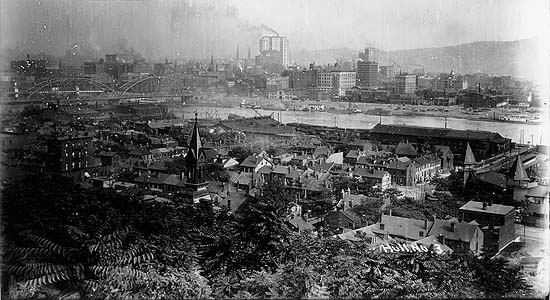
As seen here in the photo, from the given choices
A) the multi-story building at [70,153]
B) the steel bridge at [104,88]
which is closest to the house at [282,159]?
the steel bridge at [104,88]

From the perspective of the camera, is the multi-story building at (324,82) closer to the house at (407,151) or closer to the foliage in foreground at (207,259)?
the house at (407,151)

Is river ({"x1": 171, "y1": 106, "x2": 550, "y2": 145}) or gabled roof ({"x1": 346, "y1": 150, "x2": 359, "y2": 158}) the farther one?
gabled roof ({"x1": 346, "y1": 150, "x2": 359, "y2": 158})

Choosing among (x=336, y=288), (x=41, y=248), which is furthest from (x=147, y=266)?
(x=336, y=288)

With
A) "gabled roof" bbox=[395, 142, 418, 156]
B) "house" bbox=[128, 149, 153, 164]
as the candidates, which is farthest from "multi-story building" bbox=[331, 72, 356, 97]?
"house" bbox=[128, 149, 153, 164]

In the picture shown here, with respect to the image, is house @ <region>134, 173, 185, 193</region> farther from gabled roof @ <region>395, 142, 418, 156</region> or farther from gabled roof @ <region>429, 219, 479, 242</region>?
gabled roof @ <region>429, 219, 479, 242</region>

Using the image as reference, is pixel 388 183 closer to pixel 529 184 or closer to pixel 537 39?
pixel 529 184
